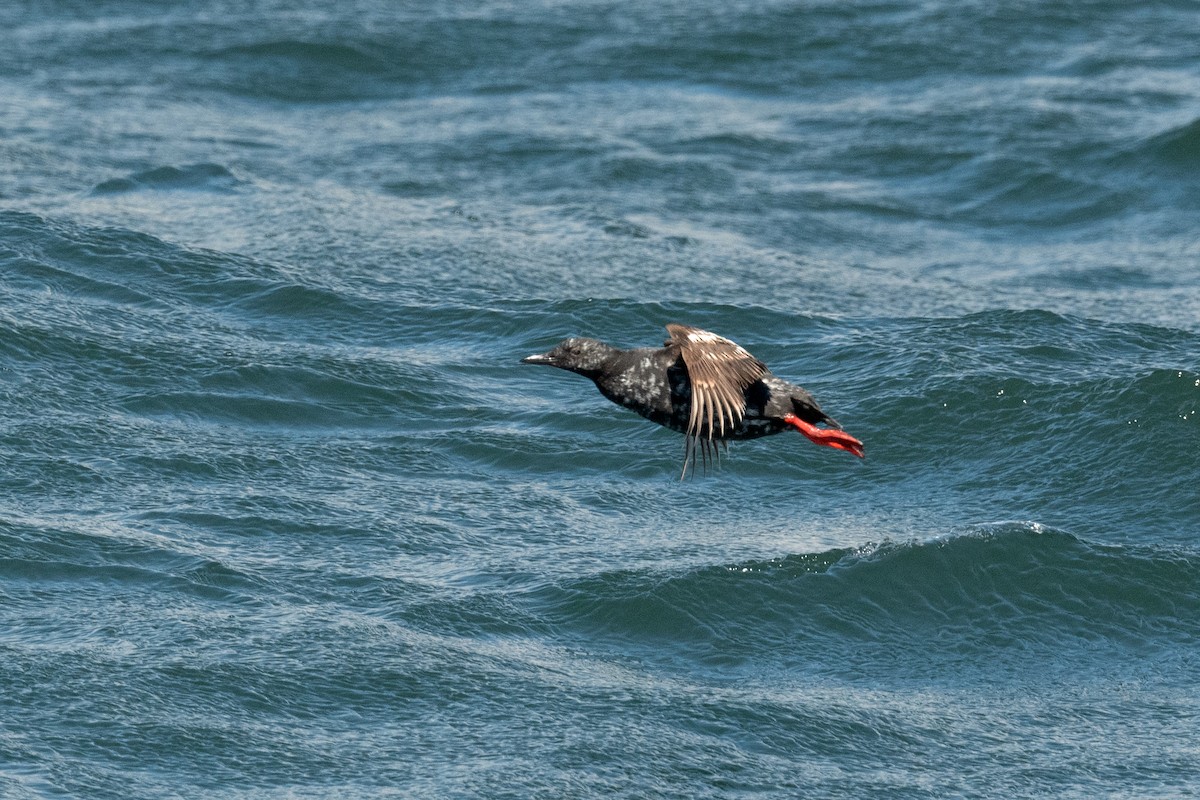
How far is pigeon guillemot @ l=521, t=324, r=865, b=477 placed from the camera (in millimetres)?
8633

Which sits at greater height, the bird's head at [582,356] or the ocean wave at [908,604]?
the bird's head at [582,356]

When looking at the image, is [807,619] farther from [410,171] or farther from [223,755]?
[410,171]

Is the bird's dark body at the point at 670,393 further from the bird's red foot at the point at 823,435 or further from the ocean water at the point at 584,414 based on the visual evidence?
the ocean water at the point at 584,414

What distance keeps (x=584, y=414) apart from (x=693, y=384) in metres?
5.83

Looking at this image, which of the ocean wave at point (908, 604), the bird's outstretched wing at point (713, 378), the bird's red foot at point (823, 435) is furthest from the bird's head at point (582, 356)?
the ocean wave at point (908, 604)

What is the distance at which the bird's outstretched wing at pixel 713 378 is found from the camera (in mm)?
8523

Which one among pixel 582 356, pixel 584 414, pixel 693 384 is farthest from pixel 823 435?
pixel 584 414

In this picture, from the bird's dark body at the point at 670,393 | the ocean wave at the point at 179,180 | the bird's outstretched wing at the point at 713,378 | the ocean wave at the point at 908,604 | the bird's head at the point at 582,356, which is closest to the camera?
the bird's outstretched wing at the point at 713,378

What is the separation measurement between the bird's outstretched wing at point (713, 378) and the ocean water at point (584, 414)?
2.14 m

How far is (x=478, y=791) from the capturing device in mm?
9391

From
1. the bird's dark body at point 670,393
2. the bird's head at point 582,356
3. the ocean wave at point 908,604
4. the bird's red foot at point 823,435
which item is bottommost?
the ocean wave at point 908,604

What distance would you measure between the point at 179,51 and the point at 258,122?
2537 millimetres

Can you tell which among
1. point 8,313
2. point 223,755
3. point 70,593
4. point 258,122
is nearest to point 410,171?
point 258,122

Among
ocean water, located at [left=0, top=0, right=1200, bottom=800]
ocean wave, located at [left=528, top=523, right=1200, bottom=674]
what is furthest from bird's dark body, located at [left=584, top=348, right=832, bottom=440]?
ocean wave, located at [left=528, top=523, right=1200, bottom=674]
